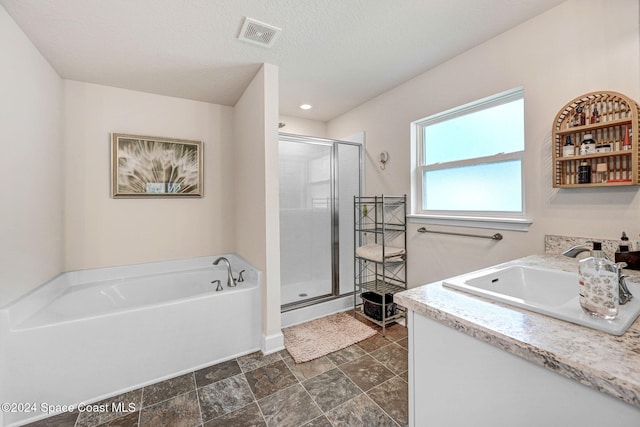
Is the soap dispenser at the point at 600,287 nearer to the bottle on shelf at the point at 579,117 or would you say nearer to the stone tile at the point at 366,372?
the bottle on shelf at the point at 579,117

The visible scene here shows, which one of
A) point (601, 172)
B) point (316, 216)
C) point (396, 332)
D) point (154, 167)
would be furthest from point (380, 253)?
point (154, 167)

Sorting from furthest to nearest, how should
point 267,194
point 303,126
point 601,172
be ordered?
point 303,126 < point 267,194 < point 601,172

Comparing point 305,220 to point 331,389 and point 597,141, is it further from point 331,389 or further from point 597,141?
point 597,141

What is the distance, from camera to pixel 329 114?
142 inches

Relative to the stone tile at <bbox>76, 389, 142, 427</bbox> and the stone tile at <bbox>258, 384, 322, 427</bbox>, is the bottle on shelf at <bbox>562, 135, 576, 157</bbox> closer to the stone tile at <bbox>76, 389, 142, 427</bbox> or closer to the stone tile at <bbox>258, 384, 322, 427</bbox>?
the stone tile at <bbox>258, 384, 322, 427</bbox>

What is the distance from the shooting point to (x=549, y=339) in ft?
2.21

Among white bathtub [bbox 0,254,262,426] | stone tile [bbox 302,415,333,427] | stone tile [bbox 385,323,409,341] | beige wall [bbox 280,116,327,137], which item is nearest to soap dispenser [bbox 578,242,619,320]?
stone tile [bbox 302,415,333,427]

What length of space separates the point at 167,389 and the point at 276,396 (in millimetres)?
762

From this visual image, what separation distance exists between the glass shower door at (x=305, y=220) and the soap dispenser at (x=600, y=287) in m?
2.40

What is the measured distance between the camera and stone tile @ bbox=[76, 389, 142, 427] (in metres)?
1.54

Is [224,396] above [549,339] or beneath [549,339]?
beneath

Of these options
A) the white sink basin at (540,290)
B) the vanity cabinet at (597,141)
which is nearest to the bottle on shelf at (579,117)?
the vanity cabinet at (597,141)

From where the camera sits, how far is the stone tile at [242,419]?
58.4 inches

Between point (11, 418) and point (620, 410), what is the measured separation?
8.79ft
